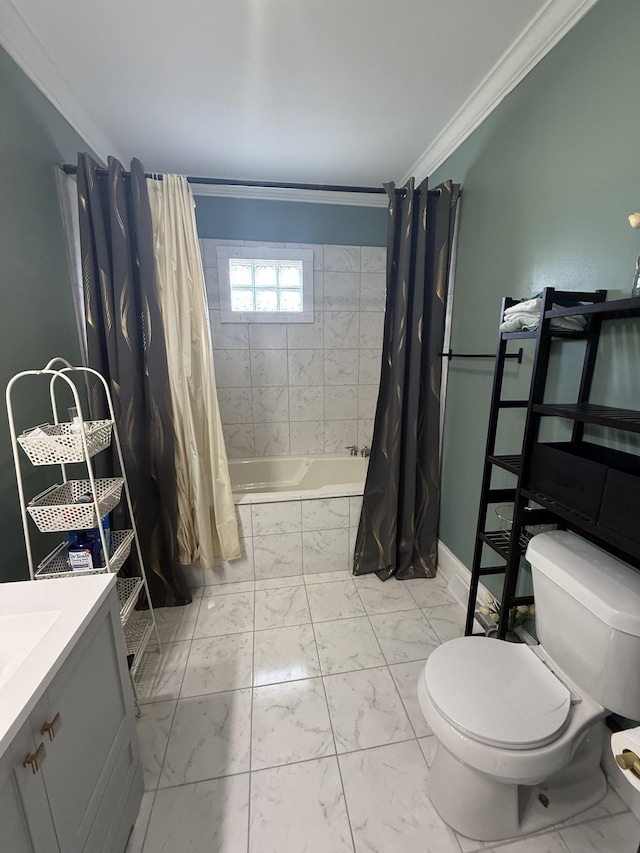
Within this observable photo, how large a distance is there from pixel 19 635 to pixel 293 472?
6.57 ft

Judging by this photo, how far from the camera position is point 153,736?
1295mm

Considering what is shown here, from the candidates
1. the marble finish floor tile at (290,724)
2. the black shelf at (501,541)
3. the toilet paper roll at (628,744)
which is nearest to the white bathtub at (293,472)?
the black shelf at (501,541)

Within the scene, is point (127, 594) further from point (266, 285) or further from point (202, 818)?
point (266, 285)

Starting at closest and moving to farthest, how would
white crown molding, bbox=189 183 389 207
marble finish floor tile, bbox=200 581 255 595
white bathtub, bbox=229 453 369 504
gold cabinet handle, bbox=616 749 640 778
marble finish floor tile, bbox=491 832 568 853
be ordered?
gold cabinet handle, bbox=616 749 640 778 < marble finish floor tile, bbox=491 832 568 853 < marble finish floor tile, bbox=200 581 255 595 < white crown molding, bbox=189 183 389 207 < white bathtub, bbox=229 453 369 504

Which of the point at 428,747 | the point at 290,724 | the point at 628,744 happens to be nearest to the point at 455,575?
the point at 428,747

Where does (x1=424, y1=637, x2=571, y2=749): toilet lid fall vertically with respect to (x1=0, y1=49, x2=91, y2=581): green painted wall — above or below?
below

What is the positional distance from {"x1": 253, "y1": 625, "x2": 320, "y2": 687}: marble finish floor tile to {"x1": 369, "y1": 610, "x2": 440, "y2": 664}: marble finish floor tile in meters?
0.33

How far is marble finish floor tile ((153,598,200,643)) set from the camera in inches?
69.0

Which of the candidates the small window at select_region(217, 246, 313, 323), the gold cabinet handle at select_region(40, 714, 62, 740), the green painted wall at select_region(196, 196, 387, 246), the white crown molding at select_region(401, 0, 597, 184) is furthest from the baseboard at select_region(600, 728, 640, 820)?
the green painted wall at select_region(196, 196, 387, 246)

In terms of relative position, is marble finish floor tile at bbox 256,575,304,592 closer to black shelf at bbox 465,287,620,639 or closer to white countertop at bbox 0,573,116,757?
black shelf at bbox 465,287,620,639

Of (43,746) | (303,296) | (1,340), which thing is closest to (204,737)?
(43,746)

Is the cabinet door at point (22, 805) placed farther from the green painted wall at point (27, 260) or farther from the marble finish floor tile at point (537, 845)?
the marble finish floor tile at point (537, 845)

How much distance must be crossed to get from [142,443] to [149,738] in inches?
46.7

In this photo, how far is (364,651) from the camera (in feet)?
5.37
